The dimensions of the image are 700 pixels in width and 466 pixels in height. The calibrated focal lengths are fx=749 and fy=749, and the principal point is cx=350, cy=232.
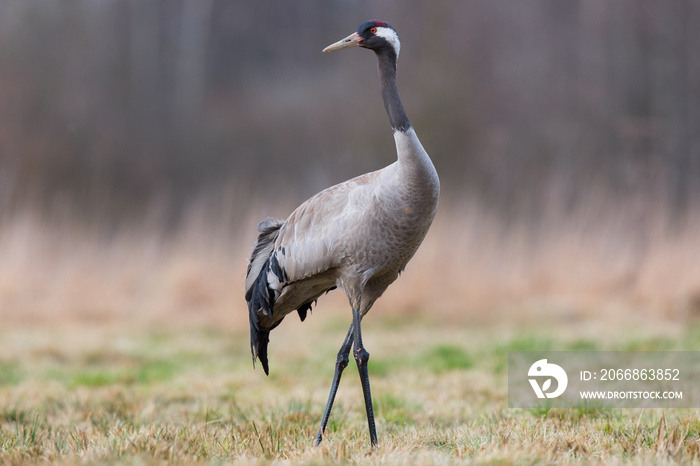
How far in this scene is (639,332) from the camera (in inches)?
272

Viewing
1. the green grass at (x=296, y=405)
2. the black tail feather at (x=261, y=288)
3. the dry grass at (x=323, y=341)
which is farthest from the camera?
the black tail feather at (x=261, y=288)

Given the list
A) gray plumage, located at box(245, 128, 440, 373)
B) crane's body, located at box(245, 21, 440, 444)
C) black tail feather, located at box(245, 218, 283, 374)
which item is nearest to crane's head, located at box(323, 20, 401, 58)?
crane's body, located at box(245, 21, 440, 444)

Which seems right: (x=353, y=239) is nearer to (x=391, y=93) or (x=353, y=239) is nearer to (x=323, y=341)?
(x=391, y=93)

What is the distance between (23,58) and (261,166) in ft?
15.7

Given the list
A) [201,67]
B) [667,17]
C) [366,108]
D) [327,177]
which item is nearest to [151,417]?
[327,177]

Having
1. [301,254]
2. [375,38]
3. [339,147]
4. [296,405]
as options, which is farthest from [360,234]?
[339,147]

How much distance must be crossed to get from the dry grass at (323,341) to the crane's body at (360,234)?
63cm

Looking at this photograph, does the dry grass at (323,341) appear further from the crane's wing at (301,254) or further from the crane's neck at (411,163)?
the crane's neck at (411,163)

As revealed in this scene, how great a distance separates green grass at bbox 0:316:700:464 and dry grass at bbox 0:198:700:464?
0.8 inches

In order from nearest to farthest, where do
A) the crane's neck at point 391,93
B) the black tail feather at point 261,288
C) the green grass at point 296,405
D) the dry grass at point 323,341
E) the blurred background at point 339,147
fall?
the green grass at point 296,405 → the dry grass at point 323,341 → the crane's neck at point 391,93 → the black tail feather at point 261,288 → the blurred background at point 339,147

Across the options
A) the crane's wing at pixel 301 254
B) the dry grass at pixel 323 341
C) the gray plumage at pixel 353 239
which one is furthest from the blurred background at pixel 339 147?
the gray plumage at pixel 353 239

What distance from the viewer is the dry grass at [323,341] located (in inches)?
122

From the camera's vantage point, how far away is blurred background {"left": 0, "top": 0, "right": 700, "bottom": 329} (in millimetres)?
8453

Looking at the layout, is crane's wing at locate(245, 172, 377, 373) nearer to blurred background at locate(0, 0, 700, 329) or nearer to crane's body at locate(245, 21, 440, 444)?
crane's body at locate(245, 21, 440, 444)
